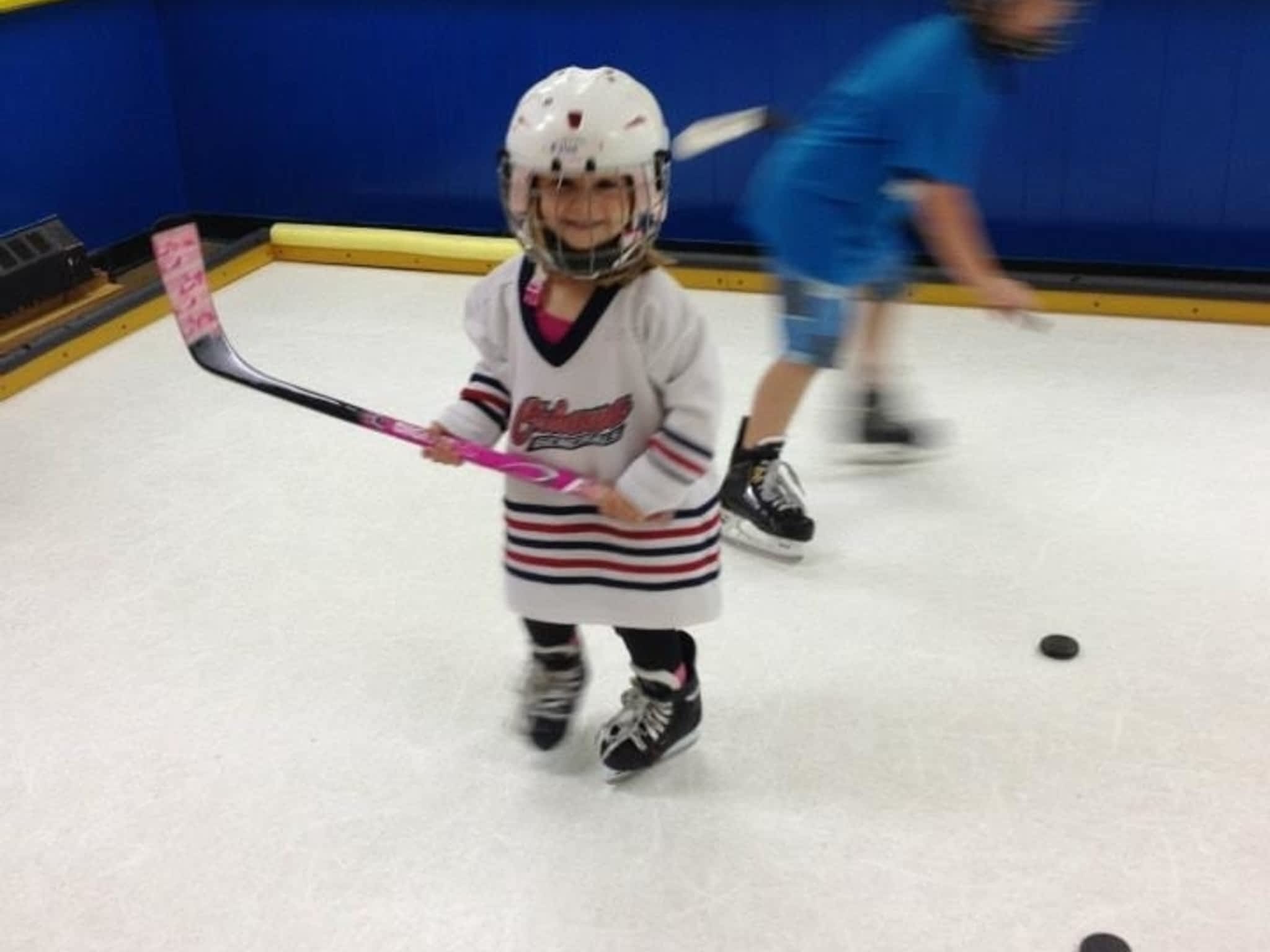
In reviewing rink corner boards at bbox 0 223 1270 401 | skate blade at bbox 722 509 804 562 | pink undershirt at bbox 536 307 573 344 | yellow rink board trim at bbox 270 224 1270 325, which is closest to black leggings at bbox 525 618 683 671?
pink undershirt at bbox 536 307 573 344

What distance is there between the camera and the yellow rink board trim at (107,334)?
2.79 metres

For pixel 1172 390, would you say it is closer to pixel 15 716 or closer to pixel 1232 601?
pixel 1232 601

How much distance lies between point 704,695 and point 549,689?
0.22 metres

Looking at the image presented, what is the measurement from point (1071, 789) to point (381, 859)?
78 centimetres

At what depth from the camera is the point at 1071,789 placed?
1.58 m

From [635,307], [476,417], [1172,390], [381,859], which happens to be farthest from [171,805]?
[1172,390]

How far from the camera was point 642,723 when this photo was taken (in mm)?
1634

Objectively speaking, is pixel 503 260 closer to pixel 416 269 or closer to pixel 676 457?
pixel 416 269

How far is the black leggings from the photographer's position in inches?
62.5

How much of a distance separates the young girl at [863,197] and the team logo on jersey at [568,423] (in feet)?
2.14

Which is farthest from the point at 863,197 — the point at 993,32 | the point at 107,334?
the point at 107,334

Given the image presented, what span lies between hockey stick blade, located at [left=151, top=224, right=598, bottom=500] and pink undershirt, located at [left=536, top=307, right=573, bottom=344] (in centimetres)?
13

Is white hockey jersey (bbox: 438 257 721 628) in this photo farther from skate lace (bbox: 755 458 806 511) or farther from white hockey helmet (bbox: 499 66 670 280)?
skate lace (bbox: 755 458 806 511)

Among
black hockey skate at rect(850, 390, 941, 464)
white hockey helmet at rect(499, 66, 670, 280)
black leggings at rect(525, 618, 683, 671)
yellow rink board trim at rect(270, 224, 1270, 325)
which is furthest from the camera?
yellow rink board trim at rect(270, 224, 1270, 325)
